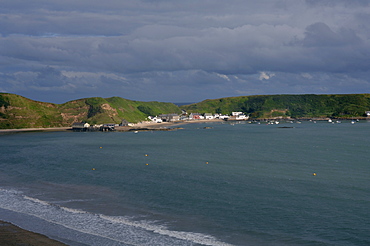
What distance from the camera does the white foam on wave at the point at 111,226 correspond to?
28014mm

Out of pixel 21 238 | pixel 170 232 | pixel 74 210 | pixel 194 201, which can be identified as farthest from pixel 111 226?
pixel 194 201

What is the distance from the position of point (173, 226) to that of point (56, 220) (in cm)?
1123

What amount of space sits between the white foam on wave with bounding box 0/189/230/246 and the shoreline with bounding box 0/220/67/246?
3027mm

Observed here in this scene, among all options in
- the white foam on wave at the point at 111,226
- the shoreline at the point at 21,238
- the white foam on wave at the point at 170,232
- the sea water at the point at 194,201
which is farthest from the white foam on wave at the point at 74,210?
the shoreline at the point at 21,238

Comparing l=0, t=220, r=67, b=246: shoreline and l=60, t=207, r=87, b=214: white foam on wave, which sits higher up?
l=60, t=207, r=87, b=214: white foam on wave

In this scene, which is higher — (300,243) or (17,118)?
(17,118)

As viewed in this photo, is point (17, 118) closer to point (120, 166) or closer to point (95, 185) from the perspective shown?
point (120, 166)

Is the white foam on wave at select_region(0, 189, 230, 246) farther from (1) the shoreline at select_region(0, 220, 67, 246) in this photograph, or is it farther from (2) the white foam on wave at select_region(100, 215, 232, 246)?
(1) the shoreline at select_region(0, 220, 67, 246)

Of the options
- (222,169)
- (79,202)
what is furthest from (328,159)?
(79,202)

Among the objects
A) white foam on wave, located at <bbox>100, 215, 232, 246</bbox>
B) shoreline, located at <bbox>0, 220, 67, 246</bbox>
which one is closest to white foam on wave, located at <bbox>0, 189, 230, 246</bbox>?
white foam on wave, located at <bbox>100, 215, 232, 246</bbox>

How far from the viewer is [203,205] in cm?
3775

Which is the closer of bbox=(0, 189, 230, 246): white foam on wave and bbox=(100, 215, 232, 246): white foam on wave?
bbox=(100, 215, 232, 246): white foam on wave

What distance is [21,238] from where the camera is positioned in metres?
28.1

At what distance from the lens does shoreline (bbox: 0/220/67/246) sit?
2708 cm
